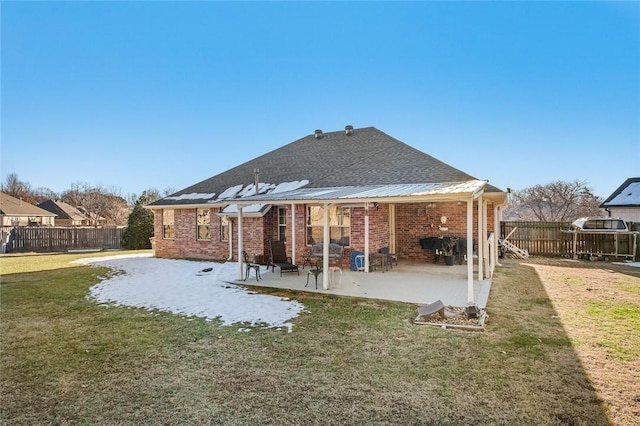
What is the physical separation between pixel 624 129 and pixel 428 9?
14.0m

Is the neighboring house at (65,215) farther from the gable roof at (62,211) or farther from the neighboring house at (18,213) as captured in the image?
the neighboring house at (18,213)

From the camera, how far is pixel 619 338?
5.11 metres

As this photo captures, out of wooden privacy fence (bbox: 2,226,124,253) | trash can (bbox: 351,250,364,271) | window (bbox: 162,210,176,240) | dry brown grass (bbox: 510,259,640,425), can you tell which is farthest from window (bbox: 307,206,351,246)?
wooden privacy fence (bbox: 2,226,124,253)

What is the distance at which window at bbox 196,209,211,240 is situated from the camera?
51.2ft

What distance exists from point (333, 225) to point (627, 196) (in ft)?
53.8

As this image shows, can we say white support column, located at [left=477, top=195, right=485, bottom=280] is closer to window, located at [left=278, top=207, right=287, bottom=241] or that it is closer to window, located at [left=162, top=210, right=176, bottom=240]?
window, located at [left=278, top=207, right=287, bottom=241]

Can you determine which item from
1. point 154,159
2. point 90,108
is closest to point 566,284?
point 90,108

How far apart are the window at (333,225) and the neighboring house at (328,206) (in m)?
0.03

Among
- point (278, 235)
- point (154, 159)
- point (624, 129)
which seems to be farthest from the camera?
point (154, 159)

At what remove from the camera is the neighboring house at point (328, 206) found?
36.6ft

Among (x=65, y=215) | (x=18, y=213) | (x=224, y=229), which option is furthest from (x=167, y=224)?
(x=65, y=215)

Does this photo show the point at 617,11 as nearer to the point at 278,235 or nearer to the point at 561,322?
the point at 561,322

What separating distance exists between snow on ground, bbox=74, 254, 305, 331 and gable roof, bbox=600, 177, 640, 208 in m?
18.7

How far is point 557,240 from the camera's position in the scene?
50.5 ft
